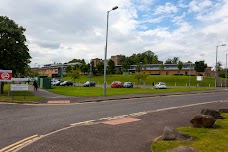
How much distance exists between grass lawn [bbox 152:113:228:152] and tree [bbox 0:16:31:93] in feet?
79.1

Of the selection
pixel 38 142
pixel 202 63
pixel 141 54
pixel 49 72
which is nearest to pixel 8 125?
pixel 38 142

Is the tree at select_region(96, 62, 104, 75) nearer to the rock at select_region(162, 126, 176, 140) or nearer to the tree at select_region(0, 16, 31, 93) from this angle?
the tree at select_region(0, 16, 31, 93)

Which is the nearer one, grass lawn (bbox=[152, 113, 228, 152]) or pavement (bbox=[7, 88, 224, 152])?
grass lawn (bbox=[152, 113, 228, 152])

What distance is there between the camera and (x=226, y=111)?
15.7 metres

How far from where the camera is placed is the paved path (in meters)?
7.86

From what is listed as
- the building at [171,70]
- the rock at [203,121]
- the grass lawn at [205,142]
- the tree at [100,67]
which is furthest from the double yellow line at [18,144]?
the building at [171,70]

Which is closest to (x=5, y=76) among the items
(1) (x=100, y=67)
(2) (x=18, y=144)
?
(2) (x=18, y=144)

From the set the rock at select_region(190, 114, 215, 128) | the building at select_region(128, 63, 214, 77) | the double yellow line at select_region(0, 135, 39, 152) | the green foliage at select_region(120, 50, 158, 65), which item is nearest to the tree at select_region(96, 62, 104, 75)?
the building at select_region(128, 63, 214, 77)

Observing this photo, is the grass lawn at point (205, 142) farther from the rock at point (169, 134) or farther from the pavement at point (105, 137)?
the pavement at point (105, 137)

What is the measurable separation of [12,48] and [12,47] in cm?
11

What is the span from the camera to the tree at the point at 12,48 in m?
29.5

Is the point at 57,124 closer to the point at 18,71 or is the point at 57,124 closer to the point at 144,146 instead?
the point at 144,146

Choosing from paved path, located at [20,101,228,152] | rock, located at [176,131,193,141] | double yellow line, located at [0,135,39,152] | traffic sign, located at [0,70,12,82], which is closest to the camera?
double yellow line, located at [0,135,39,152]

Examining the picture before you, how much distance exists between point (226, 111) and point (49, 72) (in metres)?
149
